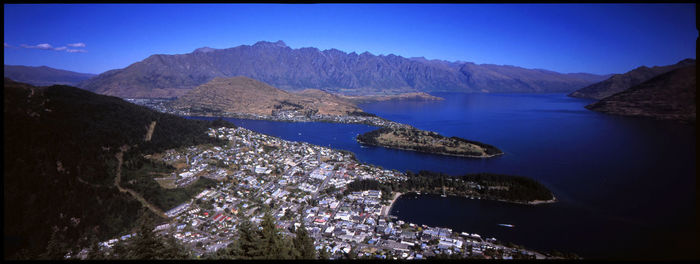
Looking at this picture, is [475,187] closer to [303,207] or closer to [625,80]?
[303,207]

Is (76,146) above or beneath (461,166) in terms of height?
above

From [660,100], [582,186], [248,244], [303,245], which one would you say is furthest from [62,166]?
[660,100]

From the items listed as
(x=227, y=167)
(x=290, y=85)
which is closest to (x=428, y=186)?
(x=227, y=167)

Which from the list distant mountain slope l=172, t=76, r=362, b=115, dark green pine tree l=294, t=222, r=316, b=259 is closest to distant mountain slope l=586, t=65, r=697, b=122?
distant mountain slope l=172, t=76, r=362, b=115

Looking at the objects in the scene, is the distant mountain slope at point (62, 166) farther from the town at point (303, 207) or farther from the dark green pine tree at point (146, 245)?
the dark green pine tree at point (146, 245)

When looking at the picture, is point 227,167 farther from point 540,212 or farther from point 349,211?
point 540,212

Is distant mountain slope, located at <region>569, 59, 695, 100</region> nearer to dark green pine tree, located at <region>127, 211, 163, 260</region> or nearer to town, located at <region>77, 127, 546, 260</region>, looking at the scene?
town, located at <region>77, 127, 546, 260</region>

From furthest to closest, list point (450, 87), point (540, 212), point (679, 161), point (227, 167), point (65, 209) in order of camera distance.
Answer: point (450, 87) → point (679, 161) → point (227, 167) → point (540, 212) → point (65, 209)
